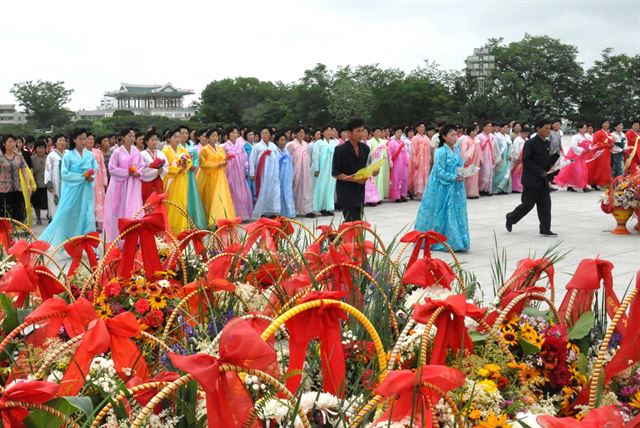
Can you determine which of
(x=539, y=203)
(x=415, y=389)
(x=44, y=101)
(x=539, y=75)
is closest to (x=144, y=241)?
(x=415, y=389)

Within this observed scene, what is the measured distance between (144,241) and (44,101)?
181 ft

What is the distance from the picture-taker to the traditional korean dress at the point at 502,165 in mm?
16047

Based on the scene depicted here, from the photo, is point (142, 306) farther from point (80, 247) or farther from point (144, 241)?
point (80, 247)

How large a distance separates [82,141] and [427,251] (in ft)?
22.1

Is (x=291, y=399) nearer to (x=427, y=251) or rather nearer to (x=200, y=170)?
(x=427, y=251)

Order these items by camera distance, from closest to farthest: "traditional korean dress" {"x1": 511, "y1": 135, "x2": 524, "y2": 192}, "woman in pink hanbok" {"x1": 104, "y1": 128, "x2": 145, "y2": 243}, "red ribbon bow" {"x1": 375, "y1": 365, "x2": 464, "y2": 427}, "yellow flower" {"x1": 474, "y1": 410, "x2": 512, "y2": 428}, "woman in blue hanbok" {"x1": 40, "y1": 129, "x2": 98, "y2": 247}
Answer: "red ribbon bow" {"x1": 375, "y1": 365, "x2": 464, "y2": 427} < "yellow flower" {"x1": 474, "y1": 410, "x2": 512, "y2": 428} < "woman in blue hanbok" {"x1": 40, "y1": 129, "x2": 98, "y2": 247} < "woman in pink hanbok" {"x1": 104, "y1": 128, "x2": 145, "y2": 243} < "traditional korean dress" {"x1": 511, "y1": 135, "x2": 524, "y2": 192}

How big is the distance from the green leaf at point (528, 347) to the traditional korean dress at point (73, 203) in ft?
23.9

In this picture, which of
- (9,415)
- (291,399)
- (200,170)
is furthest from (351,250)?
(200,170)

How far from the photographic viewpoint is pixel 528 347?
2906 millimetres

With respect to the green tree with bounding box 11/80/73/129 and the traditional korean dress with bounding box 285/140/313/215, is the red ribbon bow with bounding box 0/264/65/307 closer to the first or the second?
the traditional korean dress with bounding box 285/140/313/215

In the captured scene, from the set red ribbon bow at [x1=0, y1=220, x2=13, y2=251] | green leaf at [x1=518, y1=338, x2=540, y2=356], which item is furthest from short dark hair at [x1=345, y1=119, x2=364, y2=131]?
green leaf at [x1=518, y1=338, x2=540, y2=356]

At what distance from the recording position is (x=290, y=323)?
242 centimetres

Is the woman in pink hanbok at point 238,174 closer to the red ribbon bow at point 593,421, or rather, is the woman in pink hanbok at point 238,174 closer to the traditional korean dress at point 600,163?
the traditional korean dress at point 600,163

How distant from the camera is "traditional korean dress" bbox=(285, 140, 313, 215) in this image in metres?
13.2
